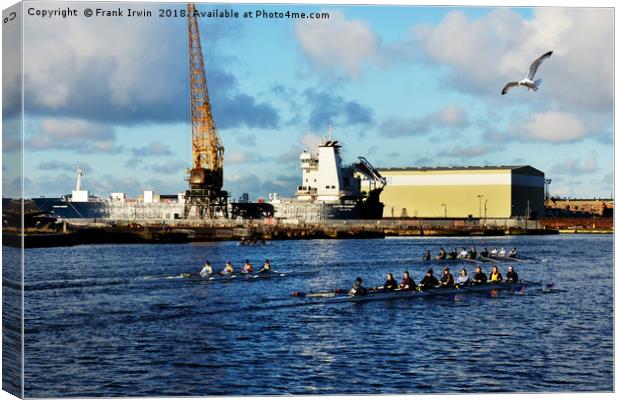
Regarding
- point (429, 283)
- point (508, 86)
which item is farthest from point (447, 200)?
point (508, 86)

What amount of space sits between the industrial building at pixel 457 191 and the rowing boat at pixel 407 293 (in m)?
88.3

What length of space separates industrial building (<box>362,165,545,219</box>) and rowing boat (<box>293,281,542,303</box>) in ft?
290

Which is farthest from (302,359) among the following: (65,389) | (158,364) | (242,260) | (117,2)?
(242,260)

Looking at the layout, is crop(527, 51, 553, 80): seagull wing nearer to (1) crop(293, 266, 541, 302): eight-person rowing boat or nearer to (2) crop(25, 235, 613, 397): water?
(2) crop(25, 235, 613, 397): water

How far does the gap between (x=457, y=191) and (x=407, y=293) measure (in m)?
95.5

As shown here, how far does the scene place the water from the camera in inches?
1227

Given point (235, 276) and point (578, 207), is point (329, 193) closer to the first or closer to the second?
point (578, 207)

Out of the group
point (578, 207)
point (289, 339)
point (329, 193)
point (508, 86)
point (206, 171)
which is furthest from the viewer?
point (578, 207)

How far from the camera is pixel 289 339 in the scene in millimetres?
38156

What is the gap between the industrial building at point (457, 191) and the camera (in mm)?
143000

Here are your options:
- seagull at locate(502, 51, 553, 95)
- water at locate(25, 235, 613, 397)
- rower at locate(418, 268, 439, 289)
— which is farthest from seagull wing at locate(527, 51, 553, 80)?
rower at locate(418, 268, 439, 289)

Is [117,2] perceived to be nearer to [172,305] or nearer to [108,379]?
[108,379]

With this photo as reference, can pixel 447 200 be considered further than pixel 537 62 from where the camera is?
Yes

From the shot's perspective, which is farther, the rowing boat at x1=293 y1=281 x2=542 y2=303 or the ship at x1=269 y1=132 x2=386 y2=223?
the ship at x1=269 y1=132 x2=386 y2=223
